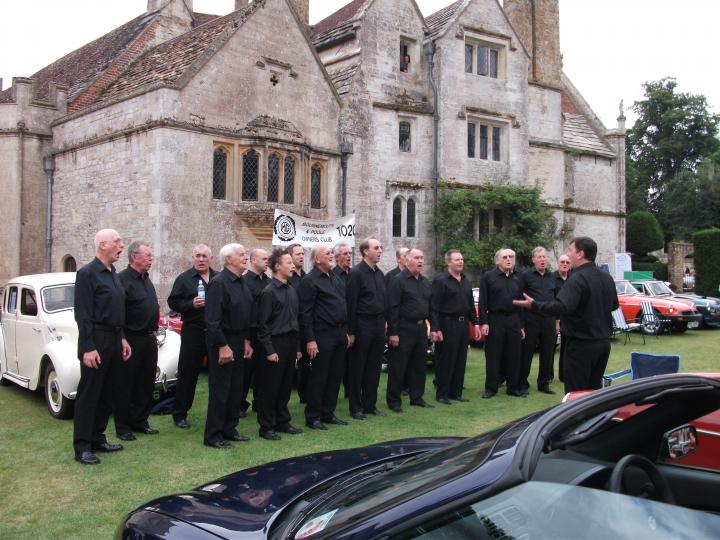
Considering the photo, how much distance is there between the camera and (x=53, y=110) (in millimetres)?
19812

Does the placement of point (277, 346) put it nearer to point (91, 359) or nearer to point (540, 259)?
point (91, 359)

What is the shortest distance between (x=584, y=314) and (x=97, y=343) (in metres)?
4.84

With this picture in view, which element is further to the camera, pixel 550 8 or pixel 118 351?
pixel 550 8

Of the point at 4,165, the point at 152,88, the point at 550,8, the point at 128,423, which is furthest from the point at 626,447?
the point at 550,8

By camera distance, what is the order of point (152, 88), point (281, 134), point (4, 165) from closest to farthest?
point (152, 88) → point (281, 134) → point (4, 165)

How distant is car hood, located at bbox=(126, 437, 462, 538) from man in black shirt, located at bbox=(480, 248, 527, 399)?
6.05m

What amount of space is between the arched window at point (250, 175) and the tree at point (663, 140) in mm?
45677

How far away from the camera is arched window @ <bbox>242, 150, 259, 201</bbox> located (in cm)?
1762

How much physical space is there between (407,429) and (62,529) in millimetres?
3981

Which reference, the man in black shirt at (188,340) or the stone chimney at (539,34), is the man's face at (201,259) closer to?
the man in black shirt at (188,340)

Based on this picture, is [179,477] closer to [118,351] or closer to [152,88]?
[118,351]

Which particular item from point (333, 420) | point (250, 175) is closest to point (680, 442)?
point (333, 420)

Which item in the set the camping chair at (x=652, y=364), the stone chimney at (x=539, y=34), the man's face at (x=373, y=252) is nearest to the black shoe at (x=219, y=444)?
the man's face at (x=373, y=252)

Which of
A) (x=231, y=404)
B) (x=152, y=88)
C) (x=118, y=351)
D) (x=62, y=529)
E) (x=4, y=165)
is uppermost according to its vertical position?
(x=152, y=88)
